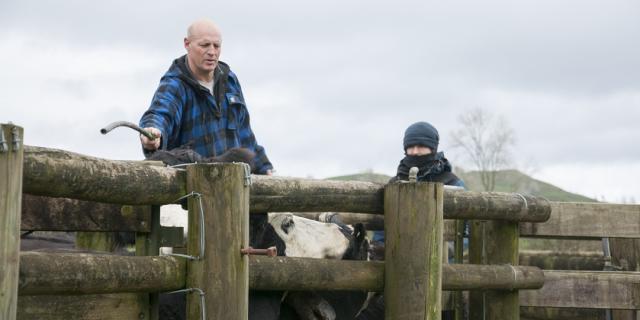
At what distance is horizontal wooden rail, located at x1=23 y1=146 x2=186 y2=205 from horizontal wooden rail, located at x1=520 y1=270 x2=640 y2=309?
3329 mm

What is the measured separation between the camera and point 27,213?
422 centimetres

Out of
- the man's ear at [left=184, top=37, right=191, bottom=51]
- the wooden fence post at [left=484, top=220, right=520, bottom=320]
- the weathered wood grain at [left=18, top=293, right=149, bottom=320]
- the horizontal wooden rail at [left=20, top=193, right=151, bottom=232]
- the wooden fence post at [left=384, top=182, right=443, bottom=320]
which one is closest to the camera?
the weathered wood grain at [left=18, top=293, right=149, bottom=320]

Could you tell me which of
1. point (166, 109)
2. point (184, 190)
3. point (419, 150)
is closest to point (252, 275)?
point (184, 190)

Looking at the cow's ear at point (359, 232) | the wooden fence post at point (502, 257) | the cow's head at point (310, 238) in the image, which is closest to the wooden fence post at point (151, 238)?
the cow's head at point (310, 238)

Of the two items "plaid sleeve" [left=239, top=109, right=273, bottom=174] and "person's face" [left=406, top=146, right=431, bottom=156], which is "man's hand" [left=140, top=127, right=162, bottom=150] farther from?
"person's face" [left=406, top=146, right=431, bottom=156]

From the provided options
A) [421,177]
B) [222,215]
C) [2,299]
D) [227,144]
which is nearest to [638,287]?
[421,177]

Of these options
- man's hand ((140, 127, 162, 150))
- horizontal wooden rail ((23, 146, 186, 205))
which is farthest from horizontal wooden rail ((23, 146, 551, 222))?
man's hand ((140, 127, 162, 150))

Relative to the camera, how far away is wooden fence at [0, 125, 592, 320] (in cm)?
350

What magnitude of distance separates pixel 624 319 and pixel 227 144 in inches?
110

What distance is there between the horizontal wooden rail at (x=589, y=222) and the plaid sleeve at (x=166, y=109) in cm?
217

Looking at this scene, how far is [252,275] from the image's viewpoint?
4.58 metres

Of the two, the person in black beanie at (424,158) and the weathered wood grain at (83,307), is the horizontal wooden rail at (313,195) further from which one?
the person in black beanie at (424,158)

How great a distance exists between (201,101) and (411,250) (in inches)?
79.0

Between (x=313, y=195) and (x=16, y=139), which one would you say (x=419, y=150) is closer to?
(x=313, y=195)
